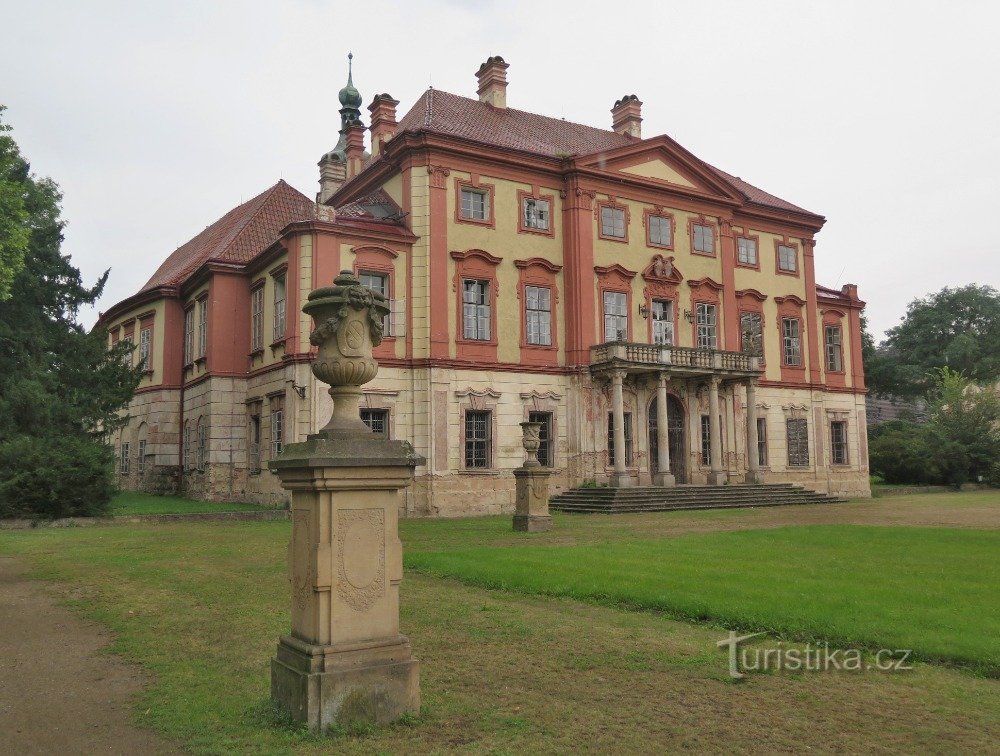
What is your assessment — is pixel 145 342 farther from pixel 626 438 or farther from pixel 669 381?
pixel 669 381

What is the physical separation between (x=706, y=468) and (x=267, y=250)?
17.2 meters

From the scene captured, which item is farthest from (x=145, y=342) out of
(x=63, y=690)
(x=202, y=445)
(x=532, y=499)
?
(x=63, y=690)

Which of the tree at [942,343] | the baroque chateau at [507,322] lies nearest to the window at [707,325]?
the baroque chateau at [507,322]

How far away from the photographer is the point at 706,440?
1249 inches

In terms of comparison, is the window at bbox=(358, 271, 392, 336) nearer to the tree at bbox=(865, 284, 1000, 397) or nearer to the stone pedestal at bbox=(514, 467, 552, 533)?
the stone pedestal at bbox=(514, 467, 552, 533)

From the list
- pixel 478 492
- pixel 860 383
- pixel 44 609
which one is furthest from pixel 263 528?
pixel 860 383

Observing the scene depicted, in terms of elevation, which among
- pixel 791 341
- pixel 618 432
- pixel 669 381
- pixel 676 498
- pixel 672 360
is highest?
pixel 791 341

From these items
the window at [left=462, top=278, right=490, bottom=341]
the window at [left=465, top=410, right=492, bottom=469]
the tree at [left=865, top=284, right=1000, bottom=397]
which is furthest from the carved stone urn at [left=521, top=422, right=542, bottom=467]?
the tree at [left=865, top=284, right=1000, bottom=397]

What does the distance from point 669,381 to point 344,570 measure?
26.2m

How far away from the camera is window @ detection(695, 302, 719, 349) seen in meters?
32.3

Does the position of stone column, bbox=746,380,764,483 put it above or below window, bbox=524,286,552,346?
below

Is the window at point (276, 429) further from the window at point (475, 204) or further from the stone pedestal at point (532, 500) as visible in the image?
the stone pedestal at point (532, 500)

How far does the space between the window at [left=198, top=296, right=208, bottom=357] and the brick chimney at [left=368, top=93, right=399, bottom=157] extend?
8.37 meters

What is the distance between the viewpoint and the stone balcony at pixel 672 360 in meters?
28.2
